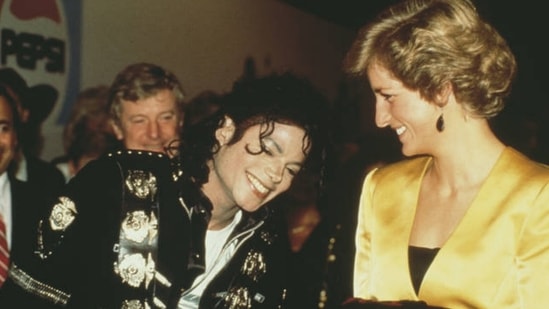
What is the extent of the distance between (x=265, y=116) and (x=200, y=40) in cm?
372

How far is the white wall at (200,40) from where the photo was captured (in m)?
4.66

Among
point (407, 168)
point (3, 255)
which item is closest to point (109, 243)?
point (3, 255)

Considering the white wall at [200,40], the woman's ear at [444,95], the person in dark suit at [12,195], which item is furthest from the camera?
the white wall at [200,40]

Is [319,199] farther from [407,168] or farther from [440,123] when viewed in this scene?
[440,123]

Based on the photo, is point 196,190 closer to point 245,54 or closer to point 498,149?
point 498,149

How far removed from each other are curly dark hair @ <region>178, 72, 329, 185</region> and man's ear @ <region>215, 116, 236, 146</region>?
0.04 ft

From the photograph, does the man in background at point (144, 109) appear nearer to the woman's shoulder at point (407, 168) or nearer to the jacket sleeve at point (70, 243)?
the jacket sleeve at point (70, 243)

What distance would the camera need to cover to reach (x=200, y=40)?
232 inches

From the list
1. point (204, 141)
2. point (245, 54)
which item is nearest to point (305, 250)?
point (204, 141)

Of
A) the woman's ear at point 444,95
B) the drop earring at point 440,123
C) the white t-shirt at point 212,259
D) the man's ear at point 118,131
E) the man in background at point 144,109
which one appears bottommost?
the white t-shirt at point 212,259

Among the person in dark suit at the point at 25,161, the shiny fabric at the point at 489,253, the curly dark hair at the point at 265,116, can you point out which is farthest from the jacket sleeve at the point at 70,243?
the person in dark suit at the point at 25,161

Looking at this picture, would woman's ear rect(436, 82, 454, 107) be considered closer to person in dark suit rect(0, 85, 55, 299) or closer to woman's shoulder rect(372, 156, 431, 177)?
woman's shoulder rect(372, 156, 431, 177)

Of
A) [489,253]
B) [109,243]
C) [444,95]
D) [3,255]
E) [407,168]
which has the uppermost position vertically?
[444,95]

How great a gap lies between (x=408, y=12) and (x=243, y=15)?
4.68m
